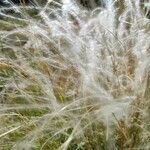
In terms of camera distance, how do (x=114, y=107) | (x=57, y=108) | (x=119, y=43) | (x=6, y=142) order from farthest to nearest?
(x=119, y=43)
(x=6, y=142)
(x=57, y=108)
(x=114, y=107)

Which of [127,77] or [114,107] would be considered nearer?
[114,107]

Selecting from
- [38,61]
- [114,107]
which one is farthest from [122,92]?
[38,61]

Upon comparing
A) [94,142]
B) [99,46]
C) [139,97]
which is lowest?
[94,142]

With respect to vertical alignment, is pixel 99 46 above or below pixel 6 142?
above

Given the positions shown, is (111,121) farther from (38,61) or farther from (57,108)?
(38,61)

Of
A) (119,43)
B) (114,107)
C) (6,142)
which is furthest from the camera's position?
(119,43)

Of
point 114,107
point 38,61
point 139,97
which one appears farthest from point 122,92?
point 38,61
